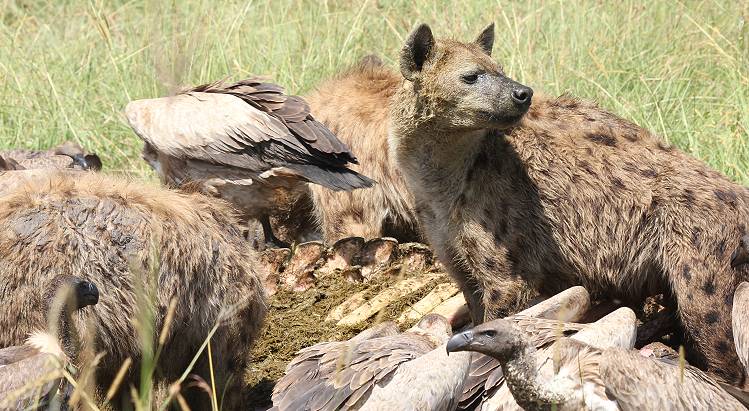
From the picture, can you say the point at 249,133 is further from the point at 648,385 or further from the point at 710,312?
the point at 648,385

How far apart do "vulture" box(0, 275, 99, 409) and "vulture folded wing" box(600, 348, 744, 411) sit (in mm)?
1823

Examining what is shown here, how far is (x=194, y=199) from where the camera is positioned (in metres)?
5.00

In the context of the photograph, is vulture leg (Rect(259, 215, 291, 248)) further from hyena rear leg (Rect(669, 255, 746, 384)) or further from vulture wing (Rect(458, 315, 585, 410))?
hyena rear leg (Rect(669, 255, 746, 384))

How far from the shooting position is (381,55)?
9523 millimetres

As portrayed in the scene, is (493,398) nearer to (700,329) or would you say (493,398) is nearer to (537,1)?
(700,329)

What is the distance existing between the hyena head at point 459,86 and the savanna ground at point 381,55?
225 cm

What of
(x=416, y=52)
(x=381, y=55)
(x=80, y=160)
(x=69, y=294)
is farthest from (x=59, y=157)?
(x=69, y=294)

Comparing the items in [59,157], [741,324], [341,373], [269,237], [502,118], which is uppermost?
[502,118]

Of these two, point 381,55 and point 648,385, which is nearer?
point 648,385

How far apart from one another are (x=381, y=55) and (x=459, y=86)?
3.95 meters

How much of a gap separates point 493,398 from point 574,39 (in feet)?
15.3

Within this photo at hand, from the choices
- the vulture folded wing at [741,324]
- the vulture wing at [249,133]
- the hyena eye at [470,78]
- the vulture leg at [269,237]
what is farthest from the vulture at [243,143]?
the vulture folded wing at [741,324]

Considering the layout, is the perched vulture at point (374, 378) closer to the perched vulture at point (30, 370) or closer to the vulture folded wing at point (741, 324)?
the perched vulture at point (30, 370)

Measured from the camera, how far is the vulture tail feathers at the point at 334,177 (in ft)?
21.7
